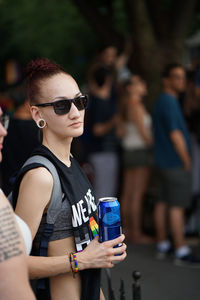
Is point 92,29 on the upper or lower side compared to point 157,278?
upper

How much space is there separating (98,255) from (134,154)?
4.19 metres

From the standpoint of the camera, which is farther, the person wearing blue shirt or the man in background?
the person wearing blue shirt

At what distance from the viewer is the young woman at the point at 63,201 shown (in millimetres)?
1929

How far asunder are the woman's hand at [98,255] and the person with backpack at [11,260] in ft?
1.74

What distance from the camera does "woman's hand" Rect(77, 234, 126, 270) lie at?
197 centimetres

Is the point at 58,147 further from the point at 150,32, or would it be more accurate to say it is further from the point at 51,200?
the point at 150,32

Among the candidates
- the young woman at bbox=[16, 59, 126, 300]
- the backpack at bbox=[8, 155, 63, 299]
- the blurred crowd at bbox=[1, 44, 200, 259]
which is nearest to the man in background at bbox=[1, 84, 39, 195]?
the young woman at bbox=[16, 59, 126, 300]

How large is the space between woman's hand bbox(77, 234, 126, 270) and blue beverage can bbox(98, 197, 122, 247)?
0.08 ft

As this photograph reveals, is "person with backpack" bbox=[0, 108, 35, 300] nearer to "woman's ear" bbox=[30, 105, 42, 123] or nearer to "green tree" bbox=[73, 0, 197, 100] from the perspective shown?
"woman's ear" bbox=[30, 105, 42, 123]

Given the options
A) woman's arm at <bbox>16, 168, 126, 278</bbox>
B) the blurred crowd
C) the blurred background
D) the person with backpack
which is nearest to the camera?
the person with backpack

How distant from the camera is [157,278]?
5016 millimetres

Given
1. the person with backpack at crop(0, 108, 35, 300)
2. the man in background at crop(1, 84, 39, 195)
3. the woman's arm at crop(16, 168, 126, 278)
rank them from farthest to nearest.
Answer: the man in background at crop(1, 84, 39, 195) → the woman's arm at crop(16, 168, 126, 278) → the person with backpack at crop(0, 108, 35, 300)

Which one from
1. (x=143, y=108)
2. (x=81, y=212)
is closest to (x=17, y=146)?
(x=81, y=212)

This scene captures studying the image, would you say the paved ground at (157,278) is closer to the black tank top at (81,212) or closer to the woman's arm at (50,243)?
the black tank top at (81,212)
